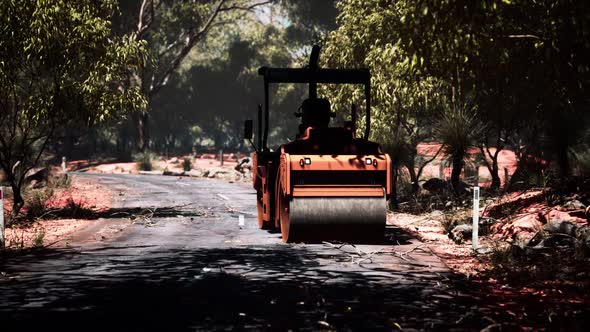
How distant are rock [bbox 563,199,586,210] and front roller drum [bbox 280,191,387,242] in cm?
405

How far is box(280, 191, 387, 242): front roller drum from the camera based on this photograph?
10672 millimetres

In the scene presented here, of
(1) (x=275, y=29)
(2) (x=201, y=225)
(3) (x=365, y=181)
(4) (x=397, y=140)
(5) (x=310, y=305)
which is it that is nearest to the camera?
(5) (x=310, y=305)

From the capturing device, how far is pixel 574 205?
12.3m

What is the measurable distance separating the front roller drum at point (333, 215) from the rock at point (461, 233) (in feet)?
7.42

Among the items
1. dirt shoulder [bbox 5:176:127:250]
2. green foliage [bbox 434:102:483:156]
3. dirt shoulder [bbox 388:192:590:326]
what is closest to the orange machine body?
dirt shoulder [bbox 388:192:590:326]

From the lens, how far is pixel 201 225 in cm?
1508

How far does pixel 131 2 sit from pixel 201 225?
3546 centimetres

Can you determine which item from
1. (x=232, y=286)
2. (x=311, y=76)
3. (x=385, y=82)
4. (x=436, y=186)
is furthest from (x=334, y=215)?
(x=436, y=186)

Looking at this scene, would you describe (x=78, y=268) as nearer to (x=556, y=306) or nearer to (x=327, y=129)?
(x=327, y=129)

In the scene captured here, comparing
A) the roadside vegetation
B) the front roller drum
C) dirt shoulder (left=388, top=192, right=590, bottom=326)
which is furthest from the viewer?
the roadside vegetation

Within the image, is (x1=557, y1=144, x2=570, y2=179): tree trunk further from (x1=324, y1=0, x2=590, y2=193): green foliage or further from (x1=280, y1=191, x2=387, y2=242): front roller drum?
(x1=280, y1=191, x2=387, y2=242): front roller drum

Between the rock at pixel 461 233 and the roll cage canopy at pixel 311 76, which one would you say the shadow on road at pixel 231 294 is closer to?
the rock at pixel 461 233

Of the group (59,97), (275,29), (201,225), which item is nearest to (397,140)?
(201,225)

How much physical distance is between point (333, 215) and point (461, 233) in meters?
3.23
